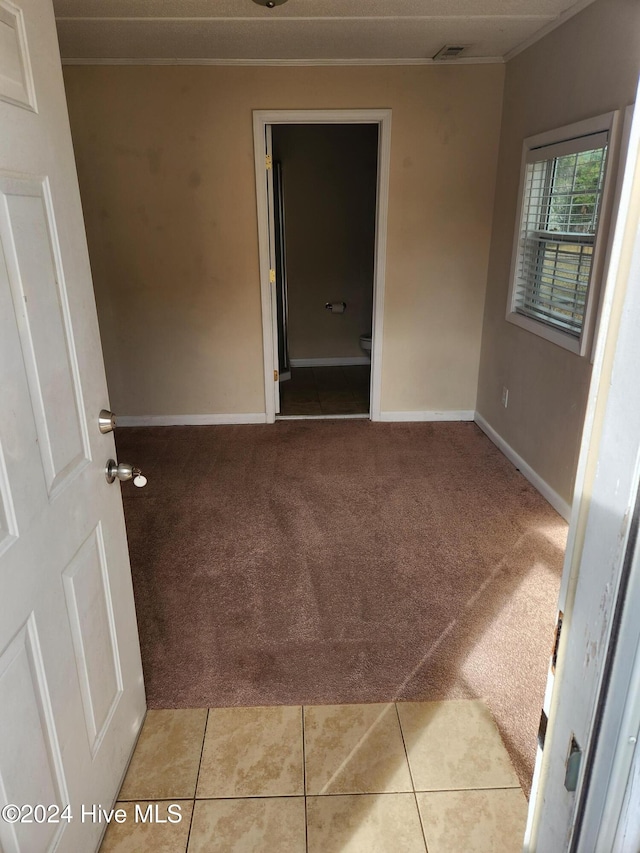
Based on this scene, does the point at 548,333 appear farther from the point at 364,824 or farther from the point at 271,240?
the point at 364,824

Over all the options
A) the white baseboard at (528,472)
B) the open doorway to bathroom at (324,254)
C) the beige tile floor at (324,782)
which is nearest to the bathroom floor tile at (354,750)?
the beige tile floor at (324,782)

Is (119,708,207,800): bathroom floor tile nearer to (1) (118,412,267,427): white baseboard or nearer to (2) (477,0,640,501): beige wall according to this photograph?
(2) (477,0,640,501): beige wall

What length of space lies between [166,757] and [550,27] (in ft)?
12.2

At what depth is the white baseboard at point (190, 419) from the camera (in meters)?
4.43

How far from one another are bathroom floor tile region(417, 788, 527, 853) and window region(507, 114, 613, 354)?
77.6 inches

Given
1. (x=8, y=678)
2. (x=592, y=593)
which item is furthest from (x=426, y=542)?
(x=592, y=593)

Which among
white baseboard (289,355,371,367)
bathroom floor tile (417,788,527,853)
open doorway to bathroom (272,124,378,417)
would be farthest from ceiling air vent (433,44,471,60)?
bathroom floor tile (417,788,527,853)

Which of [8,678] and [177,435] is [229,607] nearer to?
[8,678]

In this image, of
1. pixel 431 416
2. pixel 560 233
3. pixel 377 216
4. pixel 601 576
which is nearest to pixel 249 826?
pixel 601 576

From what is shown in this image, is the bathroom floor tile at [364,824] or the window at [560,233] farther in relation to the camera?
the window at [560,233]

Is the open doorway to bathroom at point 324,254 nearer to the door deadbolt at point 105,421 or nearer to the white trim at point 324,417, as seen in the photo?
the white trim at point 324,417

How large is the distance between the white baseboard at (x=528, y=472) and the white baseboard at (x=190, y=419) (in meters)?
1.66

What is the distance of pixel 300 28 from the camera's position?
3045 mm

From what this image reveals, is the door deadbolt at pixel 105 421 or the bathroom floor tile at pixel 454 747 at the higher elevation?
the door deadbolt at pixel 105 421
